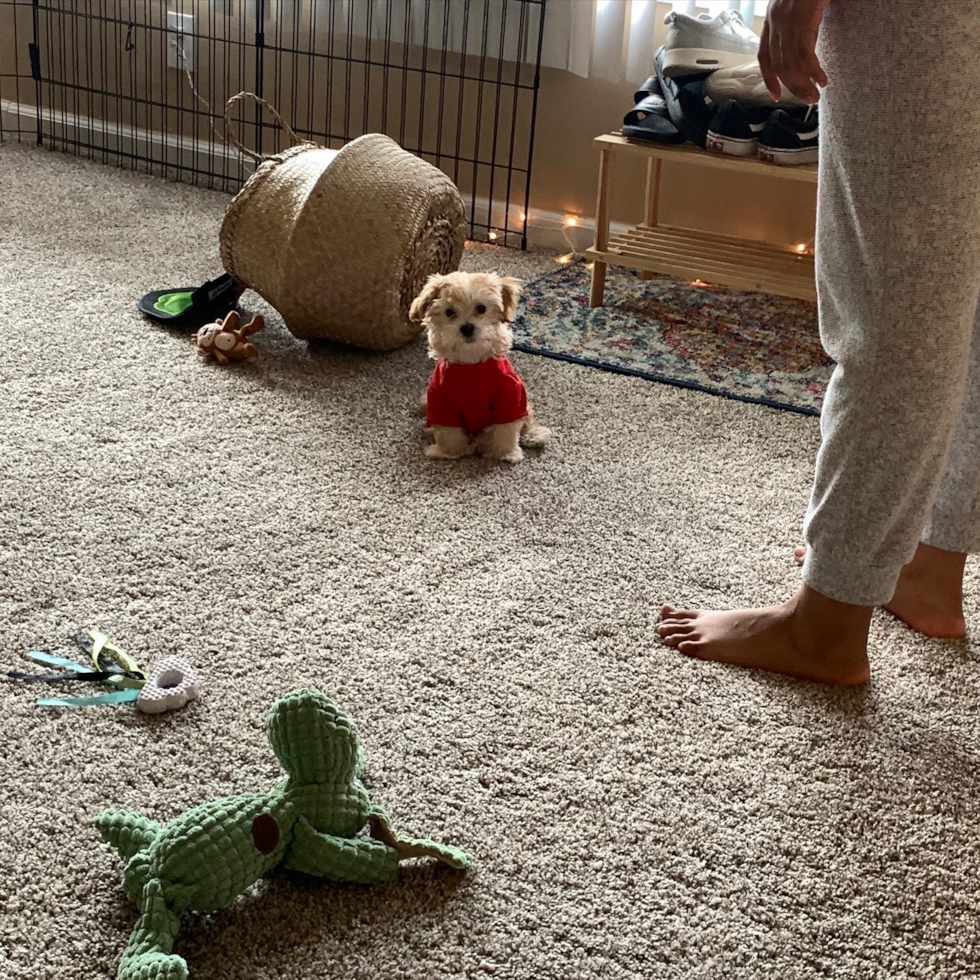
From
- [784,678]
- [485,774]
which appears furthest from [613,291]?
[485,774]

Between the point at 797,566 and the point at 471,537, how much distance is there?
1.50ft

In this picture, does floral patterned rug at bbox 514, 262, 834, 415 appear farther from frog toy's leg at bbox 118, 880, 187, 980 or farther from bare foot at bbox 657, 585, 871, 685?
frog toy's leg at bbox 118, 880, 187, 980

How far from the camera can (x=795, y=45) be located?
3.88 feet

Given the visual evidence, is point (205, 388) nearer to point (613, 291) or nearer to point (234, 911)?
point (613, 291)

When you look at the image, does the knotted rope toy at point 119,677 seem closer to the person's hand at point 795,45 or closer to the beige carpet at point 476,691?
the beige carpet at point 476,691

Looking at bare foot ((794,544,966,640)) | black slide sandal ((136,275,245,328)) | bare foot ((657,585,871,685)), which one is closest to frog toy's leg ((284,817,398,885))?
bare foot ((657,585,871,685))

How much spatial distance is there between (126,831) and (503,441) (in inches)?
40.5

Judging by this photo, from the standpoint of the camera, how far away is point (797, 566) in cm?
171

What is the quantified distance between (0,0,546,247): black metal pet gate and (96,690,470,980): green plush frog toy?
2250 mm

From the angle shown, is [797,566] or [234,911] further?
[797,566]

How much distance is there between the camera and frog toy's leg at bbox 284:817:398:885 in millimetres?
1097

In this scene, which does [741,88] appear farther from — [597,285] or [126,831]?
[126,831]

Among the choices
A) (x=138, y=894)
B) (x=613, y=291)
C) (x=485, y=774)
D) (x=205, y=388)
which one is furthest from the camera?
(x=613, y=291)

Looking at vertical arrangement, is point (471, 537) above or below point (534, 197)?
below
